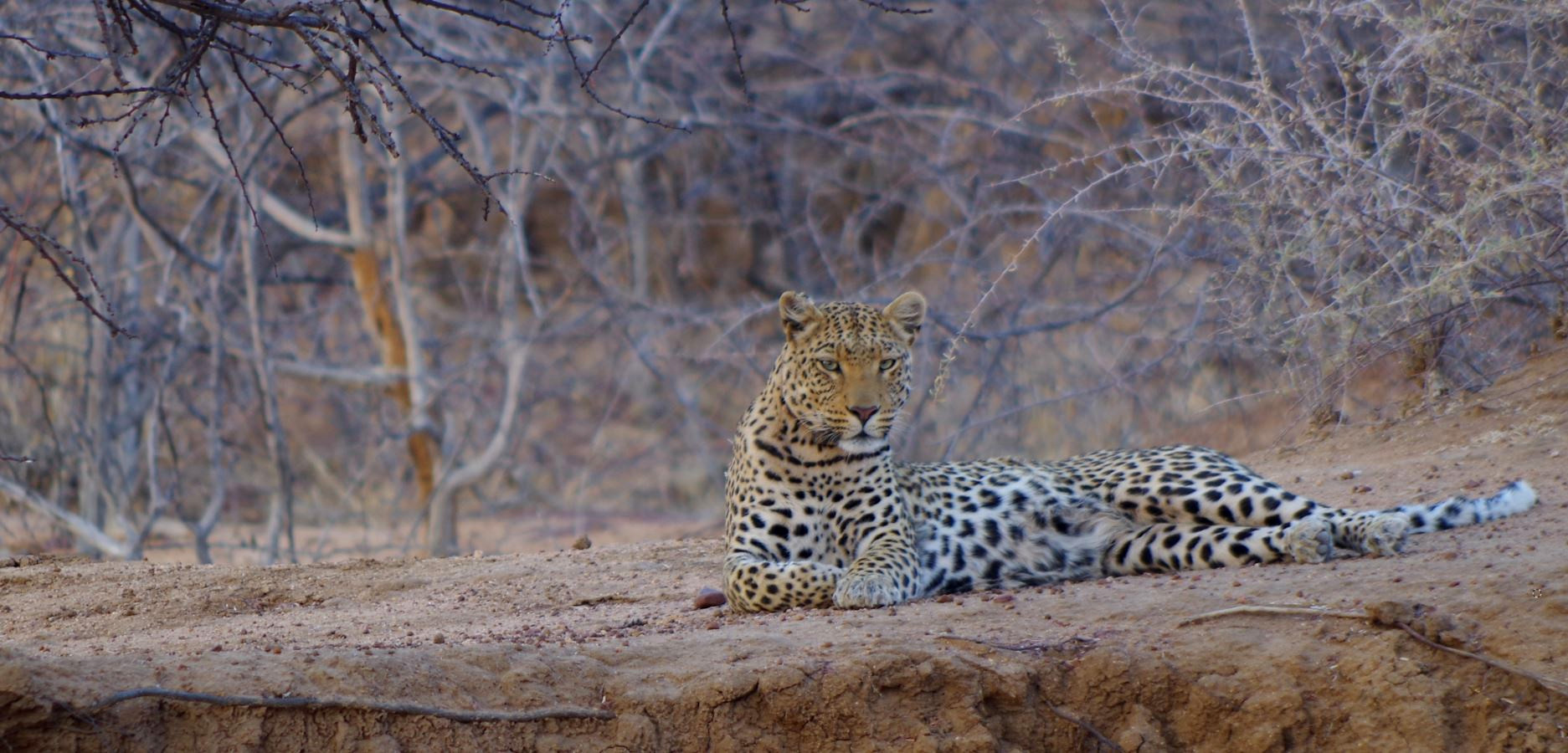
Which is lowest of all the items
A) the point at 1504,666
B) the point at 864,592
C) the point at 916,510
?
the point at 1504,666

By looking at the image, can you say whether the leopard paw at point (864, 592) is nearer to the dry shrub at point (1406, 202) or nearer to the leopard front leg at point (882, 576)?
the leopard front leg at point (882, 576)

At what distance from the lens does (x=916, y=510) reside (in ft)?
20.9

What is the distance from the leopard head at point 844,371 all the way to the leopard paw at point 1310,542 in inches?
58.1

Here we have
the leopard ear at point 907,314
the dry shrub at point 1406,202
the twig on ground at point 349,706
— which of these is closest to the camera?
the twig on ground at point 349,706

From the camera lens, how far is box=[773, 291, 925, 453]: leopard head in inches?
234

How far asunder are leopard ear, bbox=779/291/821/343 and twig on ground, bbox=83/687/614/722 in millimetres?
2241

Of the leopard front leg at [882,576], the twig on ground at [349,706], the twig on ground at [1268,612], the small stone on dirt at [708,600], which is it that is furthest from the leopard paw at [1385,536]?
the twig on ground at [349,706]

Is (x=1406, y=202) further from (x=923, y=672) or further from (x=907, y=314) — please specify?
(x=923, y=672)

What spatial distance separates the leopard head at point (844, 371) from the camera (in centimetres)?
594

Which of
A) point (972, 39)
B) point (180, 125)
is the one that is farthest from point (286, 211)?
point (972, 39)

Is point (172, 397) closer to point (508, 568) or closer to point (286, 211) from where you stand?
point (286, 211)

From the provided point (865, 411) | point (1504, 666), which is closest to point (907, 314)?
point (865, 411)

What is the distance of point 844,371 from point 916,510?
75 centimetres

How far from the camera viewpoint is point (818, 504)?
20.1 feet
